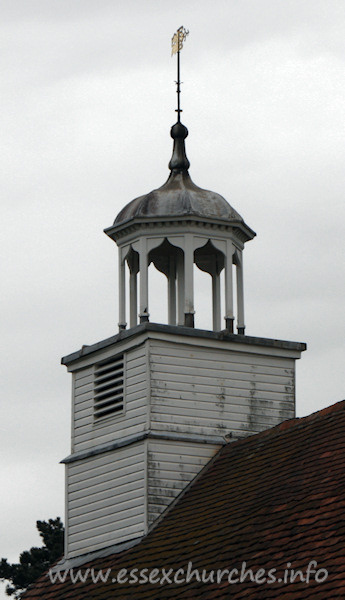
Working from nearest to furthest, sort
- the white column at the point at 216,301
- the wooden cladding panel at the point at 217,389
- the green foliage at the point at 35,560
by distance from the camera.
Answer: the wooden cladding panel at the point at 217,389 → the white column at the point at 216,301 → the green foliage at the point at 35,560

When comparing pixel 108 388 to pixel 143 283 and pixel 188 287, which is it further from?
pixel 188 287

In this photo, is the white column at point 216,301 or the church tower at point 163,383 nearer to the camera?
the church tower at point 163,383

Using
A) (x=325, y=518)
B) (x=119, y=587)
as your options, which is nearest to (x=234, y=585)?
(x=325, y=518)

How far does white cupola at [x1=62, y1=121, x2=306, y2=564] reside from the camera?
2505cm

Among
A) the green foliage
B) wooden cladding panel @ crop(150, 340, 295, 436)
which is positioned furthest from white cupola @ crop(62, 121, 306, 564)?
the green foliage

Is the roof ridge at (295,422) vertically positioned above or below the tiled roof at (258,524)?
above

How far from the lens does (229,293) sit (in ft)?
88.3

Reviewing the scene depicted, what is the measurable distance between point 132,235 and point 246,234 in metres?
2.17

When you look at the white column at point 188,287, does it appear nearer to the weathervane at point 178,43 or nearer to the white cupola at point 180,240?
the white cupola at point 180,240

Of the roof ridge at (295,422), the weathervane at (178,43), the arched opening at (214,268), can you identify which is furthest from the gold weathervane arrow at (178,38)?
the roof ridge at (295,422)

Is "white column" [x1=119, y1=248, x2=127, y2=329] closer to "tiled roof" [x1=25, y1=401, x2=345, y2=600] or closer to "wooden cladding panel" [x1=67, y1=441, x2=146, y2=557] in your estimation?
"wooden cladding panel" [x1=67, y1=441, x2=146, y2=557]

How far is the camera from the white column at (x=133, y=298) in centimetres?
2716

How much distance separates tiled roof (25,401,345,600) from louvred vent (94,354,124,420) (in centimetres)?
208

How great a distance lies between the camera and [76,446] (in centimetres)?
2692
